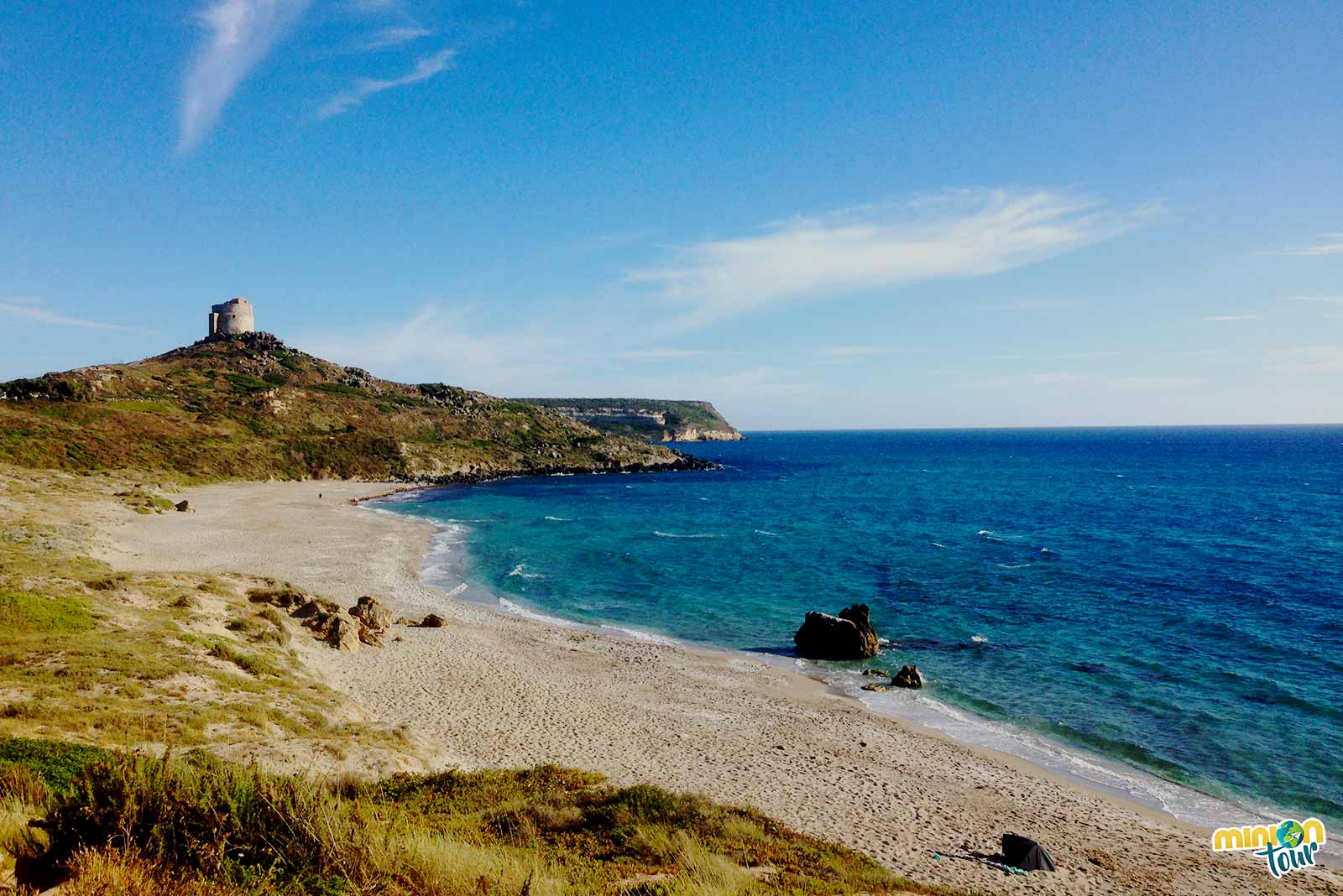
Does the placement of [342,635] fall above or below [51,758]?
below

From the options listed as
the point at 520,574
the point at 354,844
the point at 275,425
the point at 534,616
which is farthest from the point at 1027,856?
the point at 275,425

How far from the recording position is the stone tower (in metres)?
164

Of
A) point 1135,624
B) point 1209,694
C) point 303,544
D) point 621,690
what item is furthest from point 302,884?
point 303,544

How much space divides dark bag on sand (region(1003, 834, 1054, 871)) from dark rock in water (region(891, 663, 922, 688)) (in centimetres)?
1399

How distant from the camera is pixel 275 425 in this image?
382 feet

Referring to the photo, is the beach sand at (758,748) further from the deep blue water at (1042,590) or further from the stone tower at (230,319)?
the stone tower at (230,319)

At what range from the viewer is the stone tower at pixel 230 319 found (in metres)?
164

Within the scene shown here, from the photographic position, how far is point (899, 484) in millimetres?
118625

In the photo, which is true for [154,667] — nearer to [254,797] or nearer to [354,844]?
[254,797]

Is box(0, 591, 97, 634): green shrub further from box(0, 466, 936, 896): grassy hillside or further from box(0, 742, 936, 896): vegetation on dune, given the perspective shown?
box(0, 742, 936, 896): vegetation on dune

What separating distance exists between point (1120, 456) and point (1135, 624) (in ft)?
579

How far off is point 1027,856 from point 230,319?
627 ft

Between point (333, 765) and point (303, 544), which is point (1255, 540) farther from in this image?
point (303, 544)

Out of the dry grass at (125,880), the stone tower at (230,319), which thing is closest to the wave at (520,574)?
the dry grass at (125,880)
